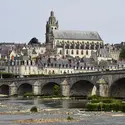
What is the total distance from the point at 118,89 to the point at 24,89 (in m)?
39.5

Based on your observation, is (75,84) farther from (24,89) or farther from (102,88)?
(24,89)

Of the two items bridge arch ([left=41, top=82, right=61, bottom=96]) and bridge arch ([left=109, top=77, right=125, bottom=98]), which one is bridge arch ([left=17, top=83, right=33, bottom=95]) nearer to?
bridge arch ([left=41, top=82, right=61, bottom=96])

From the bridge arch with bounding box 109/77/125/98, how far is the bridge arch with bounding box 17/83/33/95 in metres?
35.8

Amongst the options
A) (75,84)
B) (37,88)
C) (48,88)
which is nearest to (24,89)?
(48,88)

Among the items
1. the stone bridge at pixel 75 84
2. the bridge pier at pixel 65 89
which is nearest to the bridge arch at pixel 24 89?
the stone bridge at pixel 75 84

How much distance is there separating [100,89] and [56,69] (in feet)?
261

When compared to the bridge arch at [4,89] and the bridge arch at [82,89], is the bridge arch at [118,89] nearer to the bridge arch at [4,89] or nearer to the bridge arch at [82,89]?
the bridge arch at [82,89]

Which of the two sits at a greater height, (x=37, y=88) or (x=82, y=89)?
(x=37, y=88)

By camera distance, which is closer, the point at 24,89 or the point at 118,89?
the point at 118,89

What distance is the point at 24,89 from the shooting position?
154m

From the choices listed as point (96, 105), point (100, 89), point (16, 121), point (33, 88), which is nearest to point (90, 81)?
point (100, 89)

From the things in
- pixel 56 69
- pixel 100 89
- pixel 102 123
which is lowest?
pixel 102 123

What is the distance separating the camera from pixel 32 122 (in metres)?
63.6

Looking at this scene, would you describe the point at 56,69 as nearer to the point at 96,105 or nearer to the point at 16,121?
the point at 96,105
